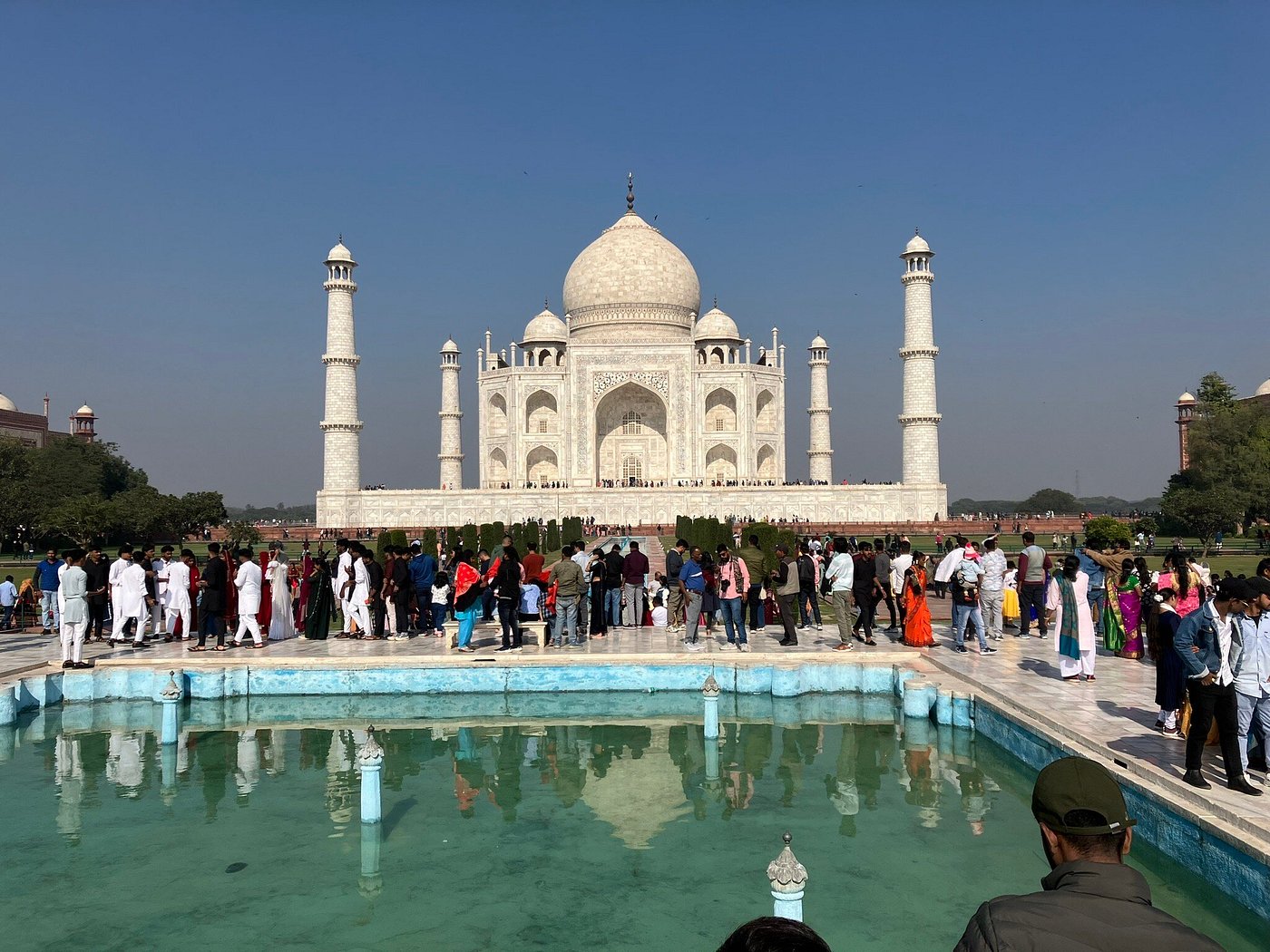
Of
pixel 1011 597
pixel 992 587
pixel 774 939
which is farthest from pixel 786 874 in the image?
pixel 1011 597

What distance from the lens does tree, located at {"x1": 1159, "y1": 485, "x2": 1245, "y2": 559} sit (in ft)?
76.6

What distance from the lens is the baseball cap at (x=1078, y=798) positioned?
1583 mm

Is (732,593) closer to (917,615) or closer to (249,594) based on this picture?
(917,615)

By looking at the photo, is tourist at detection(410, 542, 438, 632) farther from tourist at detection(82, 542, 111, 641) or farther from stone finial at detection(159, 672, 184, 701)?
stone finial at detection(159, 672, 184, 701)

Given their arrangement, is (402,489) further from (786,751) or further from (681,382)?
(786,751)

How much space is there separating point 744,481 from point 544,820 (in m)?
31.2

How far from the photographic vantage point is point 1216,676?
4809 millimetres

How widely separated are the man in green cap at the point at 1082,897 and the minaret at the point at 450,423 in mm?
38679

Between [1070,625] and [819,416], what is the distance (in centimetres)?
3202

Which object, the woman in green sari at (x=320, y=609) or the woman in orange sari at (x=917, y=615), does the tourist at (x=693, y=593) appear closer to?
the woman in orange sari at (x=917, y=615)

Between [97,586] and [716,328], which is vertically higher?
[716,328]

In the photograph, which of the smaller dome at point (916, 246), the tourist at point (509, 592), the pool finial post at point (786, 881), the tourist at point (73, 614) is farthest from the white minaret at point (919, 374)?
the pool finial post at point (786, 881)

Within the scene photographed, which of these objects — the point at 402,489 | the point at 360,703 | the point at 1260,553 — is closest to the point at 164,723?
the point at 360,703

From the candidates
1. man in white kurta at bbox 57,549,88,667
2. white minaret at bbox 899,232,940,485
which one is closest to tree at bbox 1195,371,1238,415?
white minaret at bbox 899,232,940,485
